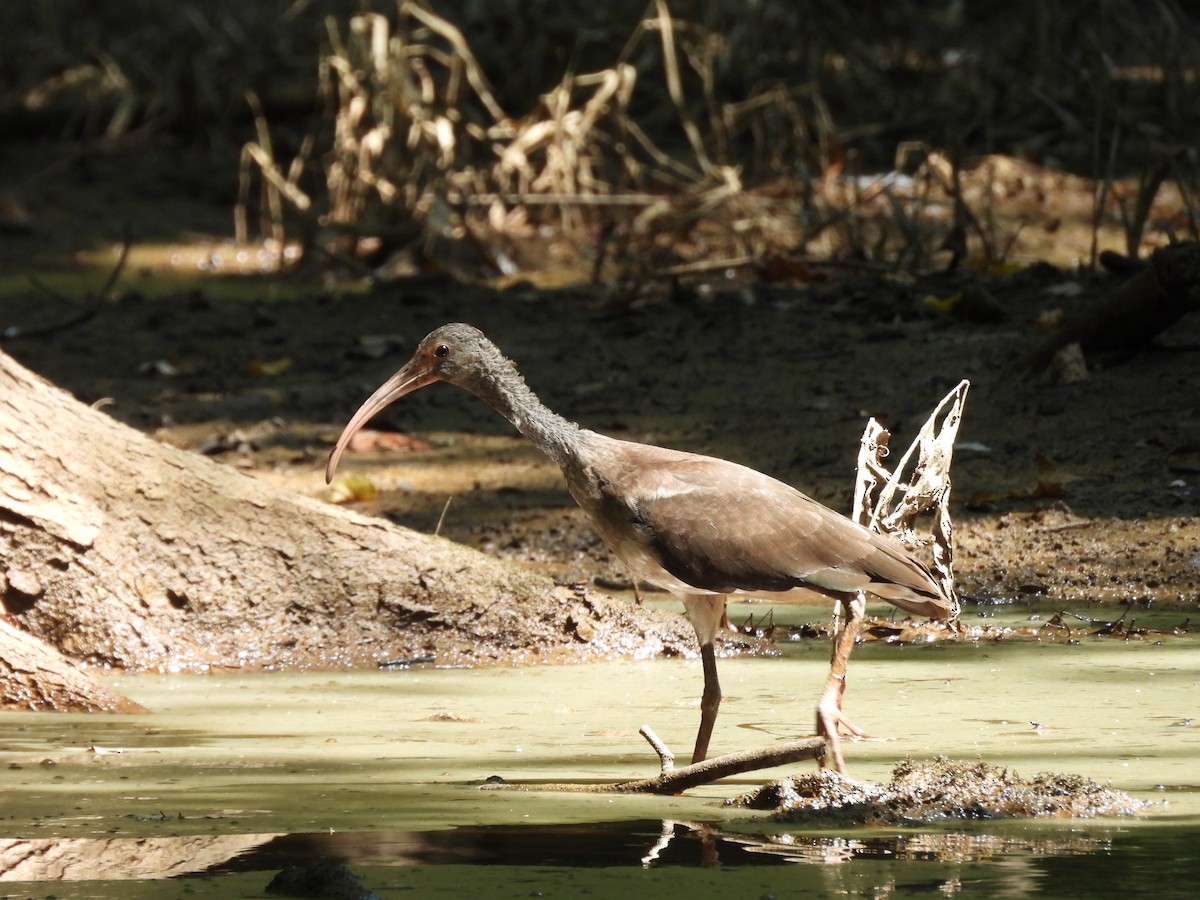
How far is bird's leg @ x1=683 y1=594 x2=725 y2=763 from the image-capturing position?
4784 mm

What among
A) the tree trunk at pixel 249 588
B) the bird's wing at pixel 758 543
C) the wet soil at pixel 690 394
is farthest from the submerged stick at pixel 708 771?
the wet soil at pixel 690 394

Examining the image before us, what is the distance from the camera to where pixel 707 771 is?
425 centimetres

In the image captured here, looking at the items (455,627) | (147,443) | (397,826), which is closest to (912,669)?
(455,627)

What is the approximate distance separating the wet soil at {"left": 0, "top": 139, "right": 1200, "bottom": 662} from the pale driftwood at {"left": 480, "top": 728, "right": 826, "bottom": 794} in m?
2.58

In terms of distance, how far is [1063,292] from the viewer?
10023mm

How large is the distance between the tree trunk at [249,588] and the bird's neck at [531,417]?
38.9 inches

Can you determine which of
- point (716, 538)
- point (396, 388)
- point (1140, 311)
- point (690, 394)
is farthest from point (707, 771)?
point (690, 394)

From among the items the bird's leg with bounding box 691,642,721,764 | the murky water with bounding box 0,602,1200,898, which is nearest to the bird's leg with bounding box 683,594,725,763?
the bird's leg with bounding box 691,642,721,764

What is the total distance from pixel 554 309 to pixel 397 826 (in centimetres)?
Answer: 754

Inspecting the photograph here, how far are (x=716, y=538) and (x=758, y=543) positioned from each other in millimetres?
114

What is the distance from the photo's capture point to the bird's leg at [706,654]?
4.78 m

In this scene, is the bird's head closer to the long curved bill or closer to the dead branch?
the long curved bill

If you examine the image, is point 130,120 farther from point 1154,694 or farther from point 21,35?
point 1154,694

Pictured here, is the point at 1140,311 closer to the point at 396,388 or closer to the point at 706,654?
the point at 396,388
